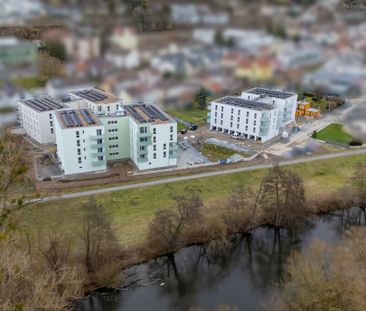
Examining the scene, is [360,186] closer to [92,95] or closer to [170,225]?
Answer: [170,225]

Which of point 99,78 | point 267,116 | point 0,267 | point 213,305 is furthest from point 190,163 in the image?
point 0,267

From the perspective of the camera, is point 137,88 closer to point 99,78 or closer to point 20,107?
point 99,78

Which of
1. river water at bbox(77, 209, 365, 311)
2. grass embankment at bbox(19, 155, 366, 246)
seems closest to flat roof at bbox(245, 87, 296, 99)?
grass embankment at bbox(19, 155, 366, 246)

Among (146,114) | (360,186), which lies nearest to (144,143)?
(146,114)

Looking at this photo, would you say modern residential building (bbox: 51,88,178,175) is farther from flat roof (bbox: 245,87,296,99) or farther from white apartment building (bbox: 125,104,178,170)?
flat roof (bbox: 245,87,296,99)

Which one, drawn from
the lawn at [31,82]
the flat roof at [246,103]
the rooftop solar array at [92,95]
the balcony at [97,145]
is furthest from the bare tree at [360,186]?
the lawn at [31,82]

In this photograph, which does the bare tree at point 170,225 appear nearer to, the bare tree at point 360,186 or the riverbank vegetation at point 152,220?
the riverbank vegetation at point 152,220
